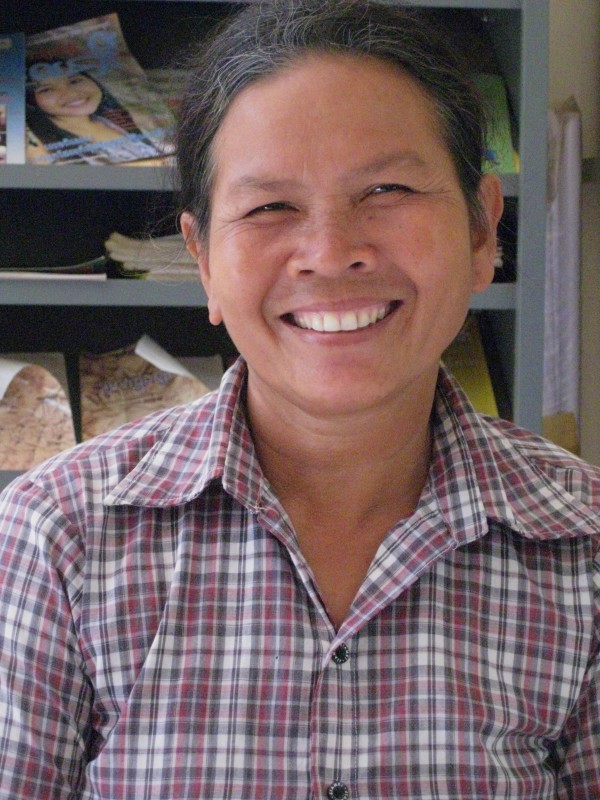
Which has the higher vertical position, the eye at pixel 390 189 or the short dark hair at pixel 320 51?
the short dark hair at pixel 320 51

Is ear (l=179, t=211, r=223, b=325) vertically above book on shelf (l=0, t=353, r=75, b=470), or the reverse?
ear (l=179, t=211, r=223, b=325)

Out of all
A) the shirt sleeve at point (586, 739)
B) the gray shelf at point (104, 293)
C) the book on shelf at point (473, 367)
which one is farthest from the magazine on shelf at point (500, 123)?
the shirt sleeve at point (586, 739)

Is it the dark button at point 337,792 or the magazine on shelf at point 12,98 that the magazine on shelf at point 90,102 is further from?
the dark button at point 337,792

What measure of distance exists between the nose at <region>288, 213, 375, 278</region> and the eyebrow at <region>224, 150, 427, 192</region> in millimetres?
42

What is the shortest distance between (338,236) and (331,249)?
0.02 metres

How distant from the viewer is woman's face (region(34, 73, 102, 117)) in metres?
1.96

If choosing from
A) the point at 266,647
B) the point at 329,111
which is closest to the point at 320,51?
the point at 329,111

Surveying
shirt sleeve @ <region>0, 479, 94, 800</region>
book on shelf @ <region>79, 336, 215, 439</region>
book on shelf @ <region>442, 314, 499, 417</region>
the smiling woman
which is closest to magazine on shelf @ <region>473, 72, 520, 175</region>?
book on shelf @ <region>442, 314, 499, 417</region>

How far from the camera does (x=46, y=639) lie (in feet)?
3.29

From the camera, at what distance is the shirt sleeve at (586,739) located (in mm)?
1062

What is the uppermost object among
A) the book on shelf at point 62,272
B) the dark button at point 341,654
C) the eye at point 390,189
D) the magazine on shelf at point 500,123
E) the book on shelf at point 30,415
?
the magazine on shelf at point 500,123

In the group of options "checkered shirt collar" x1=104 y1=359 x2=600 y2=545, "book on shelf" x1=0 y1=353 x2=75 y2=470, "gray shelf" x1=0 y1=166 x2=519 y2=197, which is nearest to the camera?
"checkered shirt collar" x1=104 y1=359 x2=600 y2=545

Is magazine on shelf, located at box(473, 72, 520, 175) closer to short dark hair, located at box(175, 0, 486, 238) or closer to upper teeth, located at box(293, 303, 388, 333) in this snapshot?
short dark hair, located at box(175, 0, 486, 238)

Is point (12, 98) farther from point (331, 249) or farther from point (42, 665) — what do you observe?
point (42, 665)
